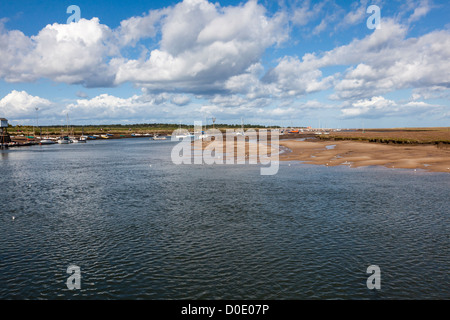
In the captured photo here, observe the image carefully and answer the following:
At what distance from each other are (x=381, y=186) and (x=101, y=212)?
112ft

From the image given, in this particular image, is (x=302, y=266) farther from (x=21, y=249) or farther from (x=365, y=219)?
(x=21, y=249)

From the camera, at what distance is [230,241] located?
23688 mm

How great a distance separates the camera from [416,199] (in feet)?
115

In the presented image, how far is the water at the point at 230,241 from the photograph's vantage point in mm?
17281

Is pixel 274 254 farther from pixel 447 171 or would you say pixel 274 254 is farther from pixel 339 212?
pixel 447 171

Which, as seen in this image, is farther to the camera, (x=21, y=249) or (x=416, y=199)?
(x=416, y=199)

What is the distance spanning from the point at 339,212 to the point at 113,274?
20.8m

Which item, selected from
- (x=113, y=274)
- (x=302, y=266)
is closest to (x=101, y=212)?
(x=113, y=274)

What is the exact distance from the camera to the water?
17.3 metres
